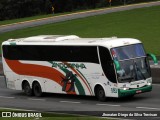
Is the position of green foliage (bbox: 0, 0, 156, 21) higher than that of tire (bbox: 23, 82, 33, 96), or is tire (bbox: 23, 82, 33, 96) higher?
tire (bbox: 23, 82, 33, 96)

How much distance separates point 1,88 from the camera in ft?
113

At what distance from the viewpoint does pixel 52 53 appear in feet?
94.6

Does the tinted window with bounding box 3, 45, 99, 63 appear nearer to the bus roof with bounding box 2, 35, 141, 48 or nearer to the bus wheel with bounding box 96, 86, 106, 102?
the bus roof with bounding box 2, 35, 141, 48

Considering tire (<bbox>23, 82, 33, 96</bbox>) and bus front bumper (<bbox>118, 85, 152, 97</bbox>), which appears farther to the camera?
tire (<bbox>23, 82, 33, 96</bbox>)

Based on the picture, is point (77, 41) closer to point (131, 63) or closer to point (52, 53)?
point (52, 53)

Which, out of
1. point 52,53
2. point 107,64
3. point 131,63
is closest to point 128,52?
point 131,63

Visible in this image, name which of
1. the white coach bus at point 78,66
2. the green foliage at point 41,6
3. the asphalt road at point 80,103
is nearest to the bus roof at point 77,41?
the white coach bus at point 78,66

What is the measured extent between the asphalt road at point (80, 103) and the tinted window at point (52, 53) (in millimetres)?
1837

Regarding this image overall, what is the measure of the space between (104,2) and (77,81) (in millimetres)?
60284

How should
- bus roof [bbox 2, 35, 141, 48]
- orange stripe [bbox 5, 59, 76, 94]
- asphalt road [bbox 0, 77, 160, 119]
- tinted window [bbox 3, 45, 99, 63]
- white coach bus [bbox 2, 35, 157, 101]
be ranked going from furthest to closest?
orange stripe [bbox 5, 59, 76, 94]
tinted window [bbox 3, 45, 99, 63]
bus roof [bbox 2, 35, 141, 48]
white coach bus [bbox 2, 35, 157, 101]
asphalt road [bbox 0, 77, 160, 119]

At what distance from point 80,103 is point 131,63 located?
8.86ft

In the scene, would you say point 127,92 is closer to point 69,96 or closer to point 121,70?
point 121,70

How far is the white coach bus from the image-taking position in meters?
25.4

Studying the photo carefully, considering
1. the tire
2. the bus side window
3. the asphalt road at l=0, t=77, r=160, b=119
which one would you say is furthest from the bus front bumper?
the tire
